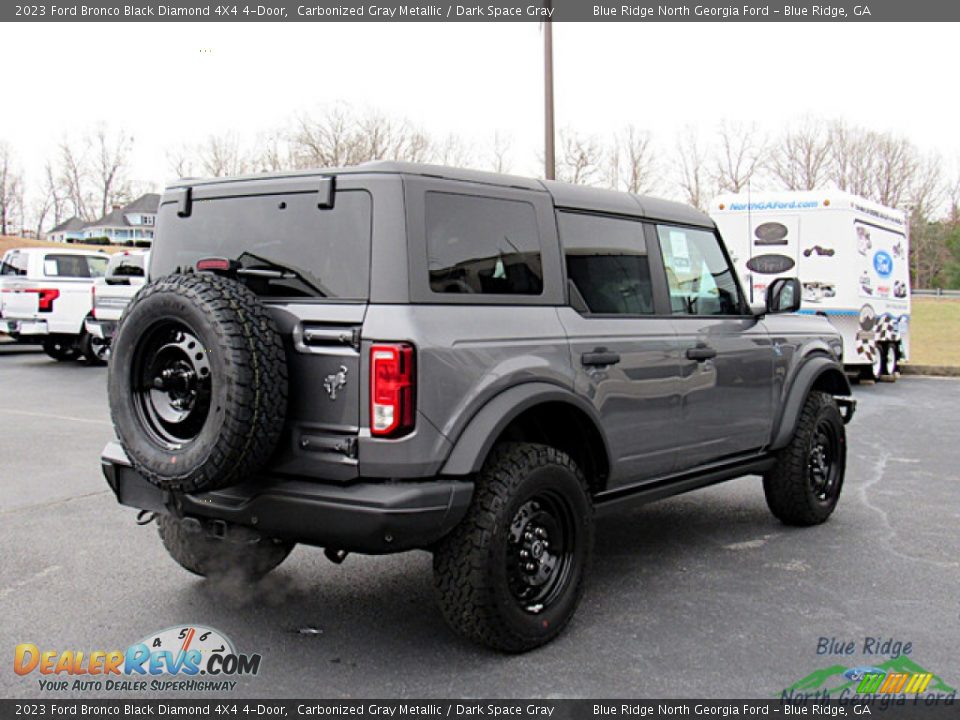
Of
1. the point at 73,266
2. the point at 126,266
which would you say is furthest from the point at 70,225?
the point at 126,266

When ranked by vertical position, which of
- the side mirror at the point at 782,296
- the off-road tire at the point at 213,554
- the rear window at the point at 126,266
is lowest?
the off-road tire at the point at 213,554

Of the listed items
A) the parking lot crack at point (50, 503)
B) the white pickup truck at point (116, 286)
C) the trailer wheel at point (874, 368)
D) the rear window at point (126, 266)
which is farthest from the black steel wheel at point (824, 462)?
the rear window at point (126, 266)

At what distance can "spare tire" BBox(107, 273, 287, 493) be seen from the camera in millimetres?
3568

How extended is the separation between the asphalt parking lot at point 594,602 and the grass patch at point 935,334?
45.2ft

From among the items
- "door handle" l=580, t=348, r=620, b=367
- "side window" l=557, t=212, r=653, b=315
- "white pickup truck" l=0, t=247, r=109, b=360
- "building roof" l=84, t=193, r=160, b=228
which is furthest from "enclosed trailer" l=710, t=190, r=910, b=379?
"building roof" l=84, t=193, r=160, b=228

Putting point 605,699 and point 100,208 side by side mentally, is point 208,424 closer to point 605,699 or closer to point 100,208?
point 605,699

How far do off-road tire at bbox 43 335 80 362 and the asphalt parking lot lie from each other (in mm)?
10550

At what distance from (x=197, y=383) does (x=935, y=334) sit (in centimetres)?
2563

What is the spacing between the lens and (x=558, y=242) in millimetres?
4566

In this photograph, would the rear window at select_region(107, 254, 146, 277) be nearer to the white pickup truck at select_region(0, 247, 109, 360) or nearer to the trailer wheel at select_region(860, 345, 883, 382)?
the white pickup truck at select_region(0, 247, 109, 360)

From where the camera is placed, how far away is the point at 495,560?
12.6ft

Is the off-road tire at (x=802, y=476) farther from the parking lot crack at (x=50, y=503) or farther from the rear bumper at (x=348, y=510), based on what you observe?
the parking lot crack at (x=50, y=503)

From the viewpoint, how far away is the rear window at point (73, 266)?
1683cm

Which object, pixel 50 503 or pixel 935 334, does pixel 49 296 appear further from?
pixel 935 334
